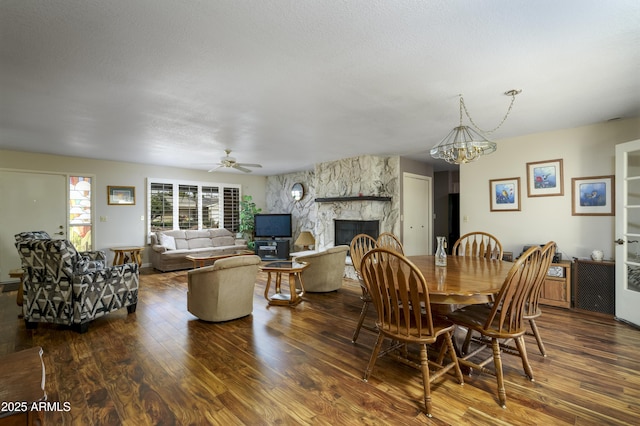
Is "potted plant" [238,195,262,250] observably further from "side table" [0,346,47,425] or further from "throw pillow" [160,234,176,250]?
"side table" [0,346,47,425]

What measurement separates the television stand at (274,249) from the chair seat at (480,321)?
5667 mm

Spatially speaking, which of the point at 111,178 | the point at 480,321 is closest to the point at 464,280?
the point at 480,321

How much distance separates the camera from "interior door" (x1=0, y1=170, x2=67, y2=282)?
5.22m

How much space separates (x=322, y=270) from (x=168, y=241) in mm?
3894

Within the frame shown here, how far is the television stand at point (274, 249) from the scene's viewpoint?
764 centimetres

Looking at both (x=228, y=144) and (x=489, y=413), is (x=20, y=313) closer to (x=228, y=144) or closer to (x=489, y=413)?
(x=228, y=144)

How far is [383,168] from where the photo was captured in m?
5.84

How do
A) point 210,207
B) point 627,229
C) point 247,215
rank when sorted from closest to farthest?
point 627,229
point 210,207
point 247,215

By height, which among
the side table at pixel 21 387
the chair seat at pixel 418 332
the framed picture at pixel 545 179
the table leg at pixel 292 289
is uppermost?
the framed picture at pixel 545 179

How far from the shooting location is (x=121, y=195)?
6375 mm

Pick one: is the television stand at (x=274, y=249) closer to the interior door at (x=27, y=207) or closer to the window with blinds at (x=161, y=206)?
the window with blinds at (x=161, y=206)

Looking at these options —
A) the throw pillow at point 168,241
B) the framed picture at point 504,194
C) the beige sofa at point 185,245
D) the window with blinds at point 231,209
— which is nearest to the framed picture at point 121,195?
the beige sofa at point 185,245

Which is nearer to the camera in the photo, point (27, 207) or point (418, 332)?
point (418, 332)

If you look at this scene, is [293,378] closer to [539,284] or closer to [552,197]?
[539,284]
